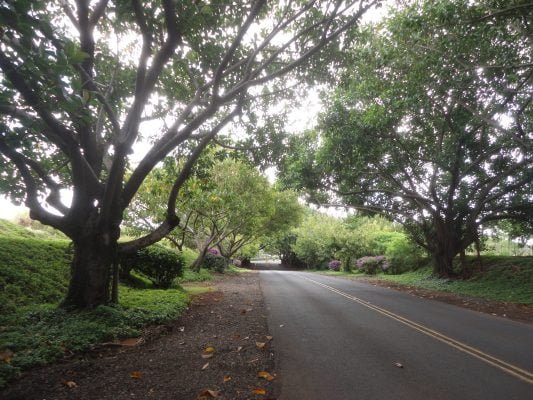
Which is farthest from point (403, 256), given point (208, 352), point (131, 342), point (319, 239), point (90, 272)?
point (131, 342)

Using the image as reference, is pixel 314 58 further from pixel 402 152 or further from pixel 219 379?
pixel 402 152

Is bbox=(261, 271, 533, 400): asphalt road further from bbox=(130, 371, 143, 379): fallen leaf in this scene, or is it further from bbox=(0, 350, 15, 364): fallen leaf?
bbox=(0, 350, 15, 364): fallen leaf

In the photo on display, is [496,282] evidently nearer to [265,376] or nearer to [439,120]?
[439,120]

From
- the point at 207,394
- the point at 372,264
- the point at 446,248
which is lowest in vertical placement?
the point at 207,394

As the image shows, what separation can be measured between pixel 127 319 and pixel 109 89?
188 inches

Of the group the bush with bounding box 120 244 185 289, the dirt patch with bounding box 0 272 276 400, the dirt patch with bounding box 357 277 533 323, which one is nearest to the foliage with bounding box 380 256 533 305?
the dirt patch with bounding box 357 277 533 323

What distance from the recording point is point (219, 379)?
15.8 ft

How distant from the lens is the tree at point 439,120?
31.3ft

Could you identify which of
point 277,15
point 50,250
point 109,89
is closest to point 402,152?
→ point 277,15

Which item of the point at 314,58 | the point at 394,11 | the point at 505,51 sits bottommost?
the point at 314,58

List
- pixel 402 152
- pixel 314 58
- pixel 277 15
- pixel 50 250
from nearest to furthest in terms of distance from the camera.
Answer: pixel 277 15, pixel 314 58, pixel 50 250, pixel 402 152

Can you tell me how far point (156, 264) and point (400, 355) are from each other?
8804mm

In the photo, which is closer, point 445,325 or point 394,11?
point 445,325

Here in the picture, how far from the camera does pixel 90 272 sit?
7629 millimetres
